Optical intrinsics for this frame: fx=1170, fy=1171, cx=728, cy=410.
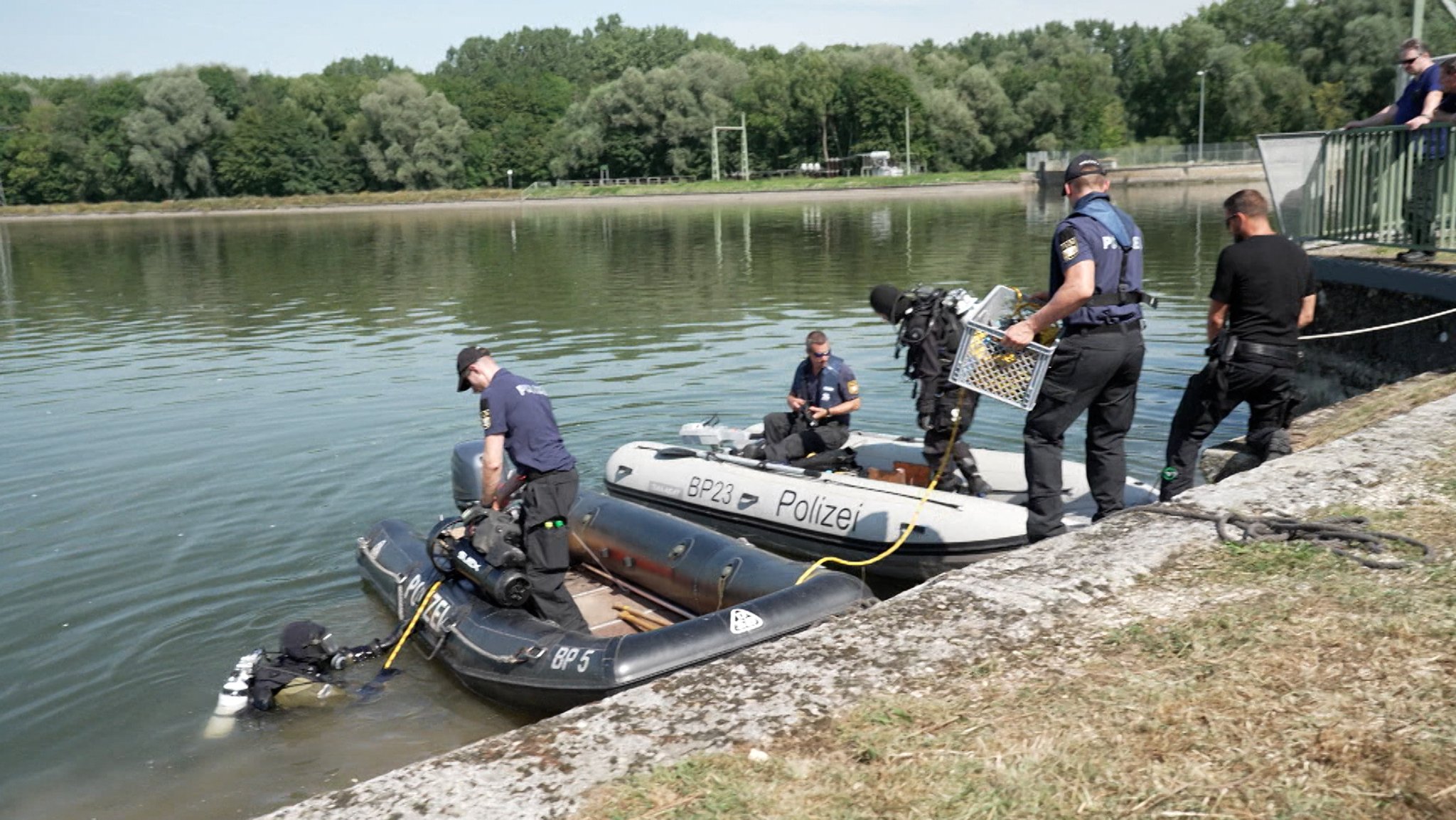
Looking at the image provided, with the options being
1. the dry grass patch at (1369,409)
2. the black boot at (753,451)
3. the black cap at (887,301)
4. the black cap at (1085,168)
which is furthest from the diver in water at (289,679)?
the dry grass patch at (1369,409)

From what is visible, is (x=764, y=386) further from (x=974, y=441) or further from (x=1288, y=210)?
(x=1288, y=210)

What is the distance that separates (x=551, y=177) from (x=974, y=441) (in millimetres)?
79763

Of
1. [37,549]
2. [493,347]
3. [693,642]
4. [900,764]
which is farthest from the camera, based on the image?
[493,347]

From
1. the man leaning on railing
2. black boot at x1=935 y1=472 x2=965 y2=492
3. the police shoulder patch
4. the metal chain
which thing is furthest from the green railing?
the metal chain

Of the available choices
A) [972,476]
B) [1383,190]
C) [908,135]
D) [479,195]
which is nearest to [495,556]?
[972,476]

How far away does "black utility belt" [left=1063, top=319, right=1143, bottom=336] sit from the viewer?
571 centimetres

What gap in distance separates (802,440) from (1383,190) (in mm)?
5542

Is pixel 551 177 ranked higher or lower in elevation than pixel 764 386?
higher

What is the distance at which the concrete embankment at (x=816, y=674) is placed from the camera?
129 inches

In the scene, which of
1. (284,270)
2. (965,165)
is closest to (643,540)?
(284,270)

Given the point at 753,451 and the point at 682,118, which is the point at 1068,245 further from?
the point at 682,118

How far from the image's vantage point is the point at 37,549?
9.73m

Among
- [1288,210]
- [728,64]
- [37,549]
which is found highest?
[728,64]

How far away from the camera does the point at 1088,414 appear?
597 cm
